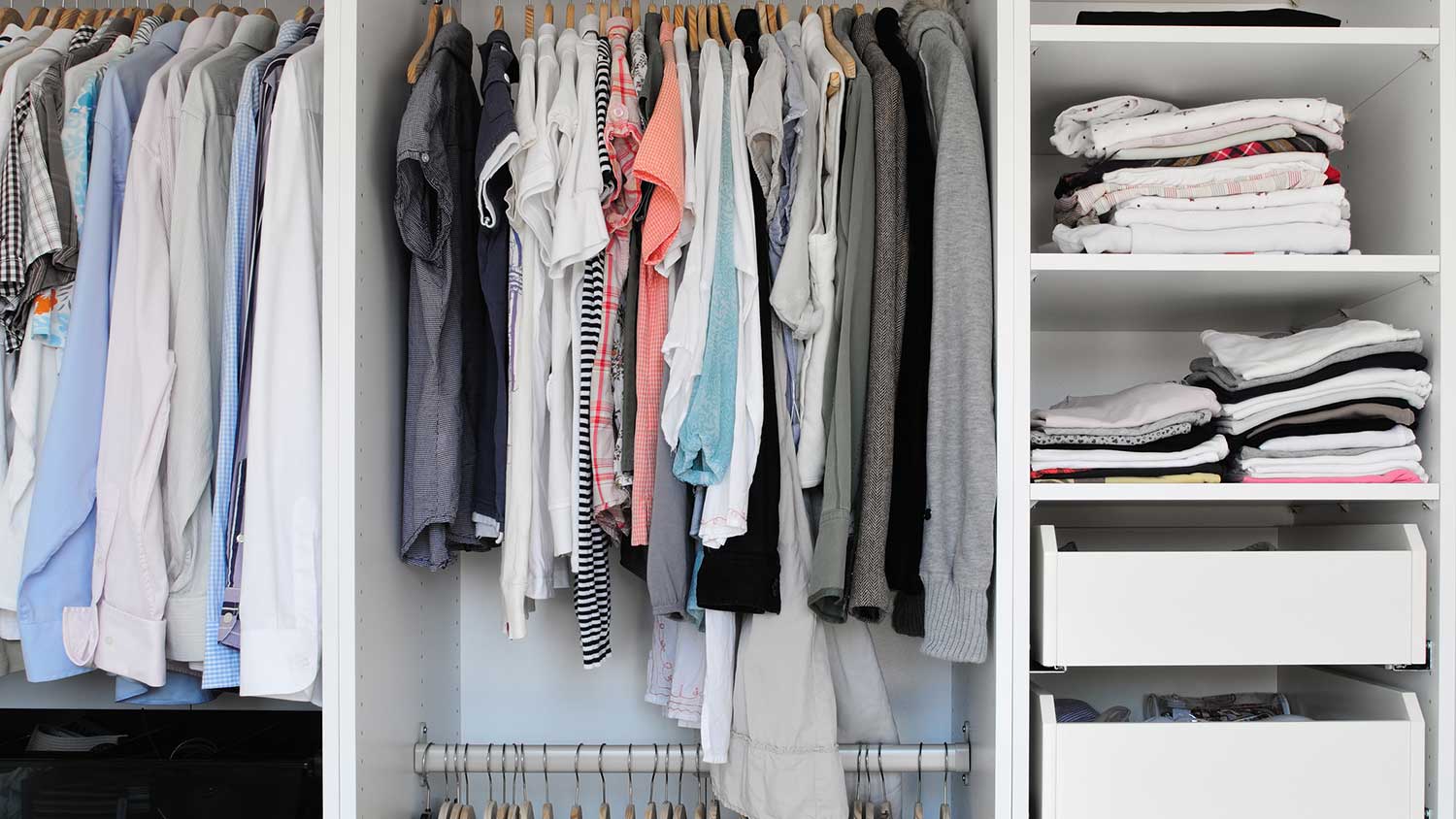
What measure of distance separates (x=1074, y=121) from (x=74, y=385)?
142cm

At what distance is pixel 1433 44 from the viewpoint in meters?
1.42

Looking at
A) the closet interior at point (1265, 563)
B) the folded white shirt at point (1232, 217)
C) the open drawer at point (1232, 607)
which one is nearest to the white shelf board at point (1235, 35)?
the closet interior at point (1265, 563)

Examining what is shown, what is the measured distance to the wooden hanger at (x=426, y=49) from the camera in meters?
1.54

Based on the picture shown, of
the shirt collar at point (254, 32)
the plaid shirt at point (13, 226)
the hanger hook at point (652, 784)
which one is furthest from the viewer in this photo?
the hanger hook at point (652, 784)

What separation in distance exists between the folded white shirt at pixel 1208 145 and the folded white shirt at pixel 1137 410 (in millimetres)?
331

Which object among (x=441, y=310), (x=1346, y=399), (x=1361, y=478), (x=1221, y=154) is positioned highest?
(x=1221, y=154)

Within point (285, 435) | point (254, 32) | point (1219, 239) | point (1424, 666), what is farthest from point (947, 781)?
point (254, 32)

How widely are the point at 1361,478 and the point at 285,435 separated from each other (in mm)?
1426

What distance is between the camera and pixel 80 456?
1.39 m

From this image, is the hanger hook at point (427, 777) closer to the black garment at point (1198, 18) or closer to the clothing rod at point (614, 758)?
the clothing rod at point (614, 758)

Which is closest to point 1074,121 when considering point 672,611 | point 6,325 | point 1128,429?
point 1128,429

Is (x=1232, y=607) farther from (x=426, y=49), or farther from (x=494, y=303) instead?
(x=426, y=49)

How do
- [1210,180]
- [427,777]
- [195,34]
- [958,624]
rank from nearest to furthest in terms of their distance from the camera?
1. [958,624]
2. [1210,180]
3. [195,34]
4. [427,777]

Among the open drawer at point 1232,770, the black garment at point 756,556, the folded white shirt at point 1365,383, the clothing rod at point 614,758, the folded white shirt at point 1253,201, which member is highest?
the folded white shirt at point 1253,201
